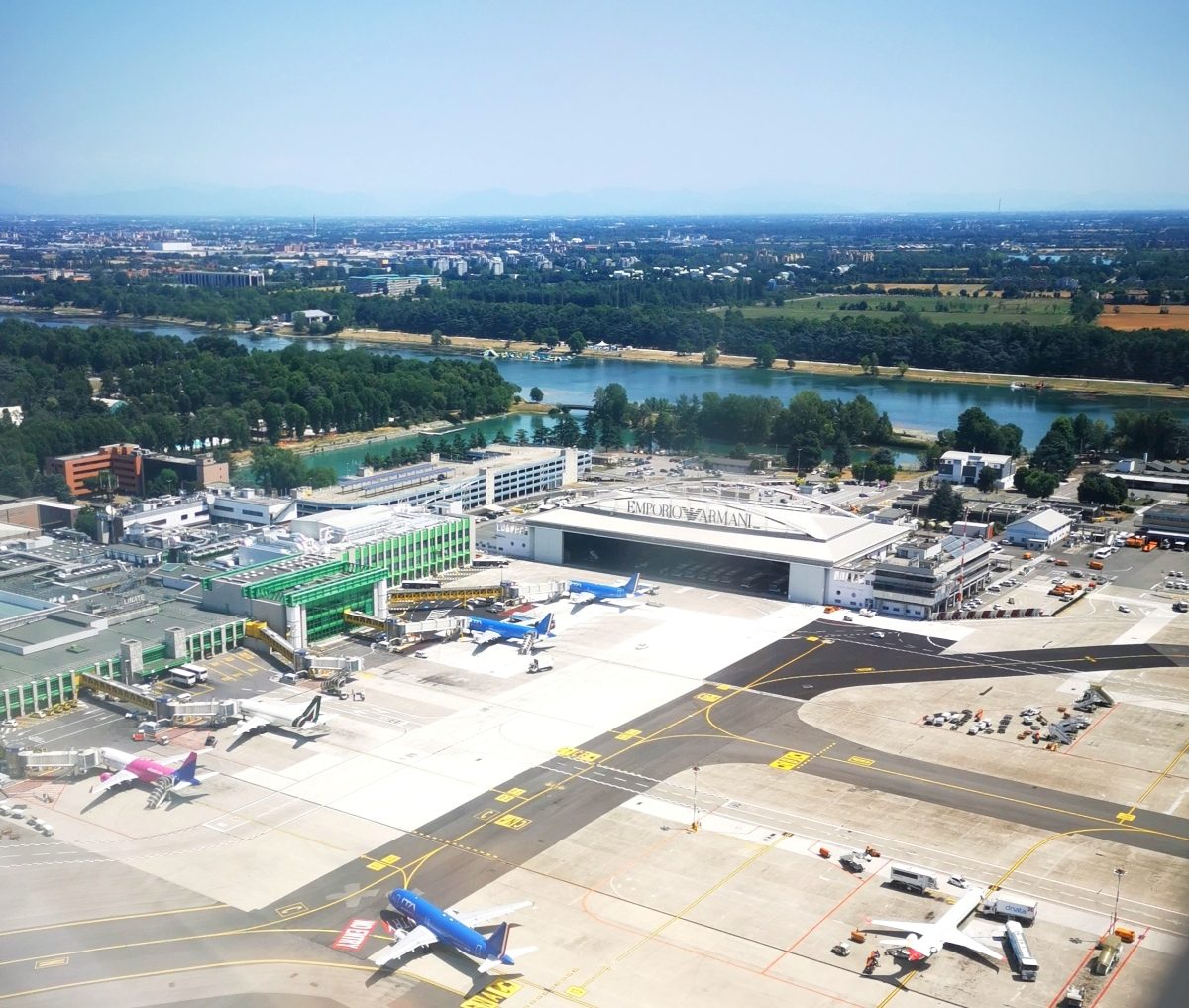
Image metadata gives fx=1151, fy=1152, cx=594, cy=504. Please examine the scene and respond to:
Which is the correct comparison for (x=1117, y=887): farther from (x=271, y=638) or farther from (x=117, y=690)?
(x=117, y=690)

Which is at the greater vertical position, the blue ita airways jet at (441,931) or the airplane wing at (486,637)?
the blue ita airways jet at (441,931)

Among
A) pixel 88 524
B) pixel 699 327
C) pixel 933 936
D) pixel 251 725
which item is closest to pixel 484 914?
pixel 933 936

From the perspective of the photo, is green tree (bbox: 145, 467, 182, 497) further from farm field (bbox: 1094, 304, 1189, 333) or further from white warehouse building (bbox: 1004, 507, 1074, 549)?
farm field (bbox: 1094, 304, 1189, 333)

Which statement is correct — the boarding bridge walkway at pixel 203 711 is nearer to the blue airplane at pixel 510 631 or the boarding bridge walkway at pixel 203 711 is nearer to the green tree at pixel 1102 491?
the blue airplane at pixel 510 631

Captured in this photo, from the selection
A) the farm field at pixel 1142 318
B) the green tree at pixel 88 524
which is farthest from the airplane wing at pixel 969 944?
the farm field at pixel 1142 318

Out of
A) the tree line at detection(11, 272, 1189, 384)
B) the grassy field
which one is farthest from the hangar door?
the grassy field

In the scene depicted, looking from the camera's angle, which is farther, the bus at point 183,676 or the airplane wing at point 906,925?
the bus at point 183,676
